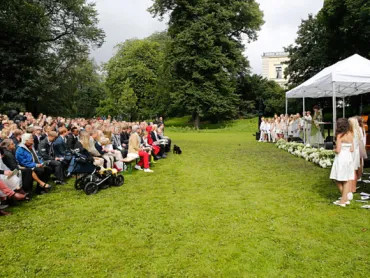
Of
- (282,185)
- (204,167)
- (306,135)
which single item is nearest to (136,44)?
(306,135)

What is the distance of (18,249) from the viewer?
185 inches

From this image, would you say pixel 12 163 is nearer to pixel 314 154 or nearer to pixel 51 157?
pixel 51 157

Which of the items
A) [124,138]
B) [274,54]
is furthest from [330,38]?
[274,54]

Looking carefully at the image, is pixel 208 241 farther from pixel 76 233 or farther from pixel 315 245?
pixel 76 233

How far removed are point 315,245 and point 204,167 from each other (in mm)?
6779

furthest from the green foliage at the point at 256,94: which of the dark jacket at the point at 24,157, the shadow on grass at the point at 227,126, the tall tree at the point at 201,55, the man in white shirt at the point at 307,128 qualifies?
the dark jacket at the point at 24,157

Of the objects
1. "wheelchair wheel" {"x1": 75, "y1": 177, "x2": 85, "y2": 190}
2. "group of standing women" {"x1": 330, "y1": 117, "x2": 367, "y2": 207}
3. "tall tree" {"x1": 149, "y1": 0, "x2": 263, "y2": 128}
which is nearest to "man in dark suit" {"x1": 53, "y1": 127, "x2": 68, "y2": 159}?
"wheelchair wheel" {"x1": 75, "y1": 177, "x2": 85, "y2": 190}

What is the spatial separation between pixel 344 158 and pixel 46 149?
7.13 metres

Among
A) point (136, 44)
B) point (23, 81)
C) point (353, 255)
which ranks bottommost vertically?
point (353, 255)

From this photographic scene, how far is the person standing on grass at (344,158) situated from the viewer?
655 cm

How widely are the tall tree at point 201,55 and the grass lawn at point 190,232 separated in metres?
27.1

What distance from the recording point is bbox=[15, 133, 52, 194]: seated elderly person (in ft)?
24.6

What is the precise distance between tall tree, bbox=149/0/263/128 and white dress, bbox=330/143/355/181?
28.6m

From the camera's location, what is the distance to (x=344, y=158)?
21.7ft
